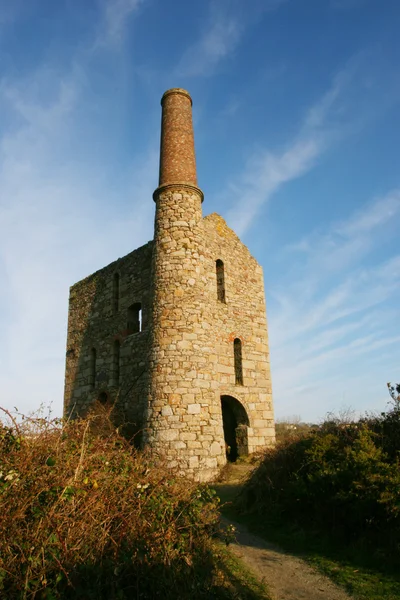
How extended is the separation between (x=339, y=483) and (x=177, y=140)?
37.4 feet

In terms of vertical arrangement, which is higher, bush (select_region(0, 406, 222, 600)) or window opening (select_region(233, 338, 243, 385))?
window opening (select_region(233, 338, 243, 385))

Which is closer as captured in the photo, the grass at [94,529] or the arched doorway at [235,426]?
the grass at [94,529]

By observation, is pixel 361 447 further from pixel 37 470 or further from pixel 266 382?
pixel 266 382

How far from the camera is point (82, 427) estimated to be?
6.16 metres

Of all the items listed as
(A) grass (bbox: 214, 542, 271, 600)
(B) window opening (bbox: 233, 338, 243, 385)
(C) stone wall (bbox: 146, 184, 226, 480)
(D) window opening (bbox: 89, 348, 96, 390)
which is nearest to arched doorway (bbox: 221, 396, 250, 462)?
(B) window opening (bbox: 233, 338, 243, 385)

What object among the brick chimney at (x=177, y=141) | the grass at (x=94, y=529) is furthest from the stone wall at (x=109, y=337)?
the grass at (x=94, y=529)

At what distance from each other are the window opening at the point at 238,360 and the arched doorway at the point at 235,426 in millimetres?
747

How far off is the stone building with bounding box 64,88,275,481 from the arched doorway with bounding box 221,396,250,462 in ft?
0.12

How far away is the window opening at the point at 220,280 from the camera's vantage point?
1530cm

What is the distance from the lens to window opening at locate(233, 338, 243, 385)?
14922 millimetres

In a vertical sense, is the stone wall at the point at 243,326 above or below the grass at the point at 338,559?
above

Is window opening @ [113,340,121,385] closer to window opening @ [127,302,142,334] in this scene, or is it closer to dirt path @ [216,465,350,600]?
window opening @ [127,302,142,334]

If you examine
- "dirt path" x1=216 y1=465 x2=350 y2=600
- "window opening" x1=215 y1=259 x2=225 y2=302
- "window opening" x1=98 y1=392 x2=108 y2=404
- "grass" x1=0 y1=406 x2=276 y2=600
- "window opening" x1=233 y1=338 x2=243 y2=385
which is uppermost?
"window opening" x1=215 y1=259 x2=225 y2=302

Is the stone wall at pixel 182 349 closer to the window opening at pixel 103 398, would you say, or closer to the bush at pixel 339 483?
the bush at pixel 339 483
